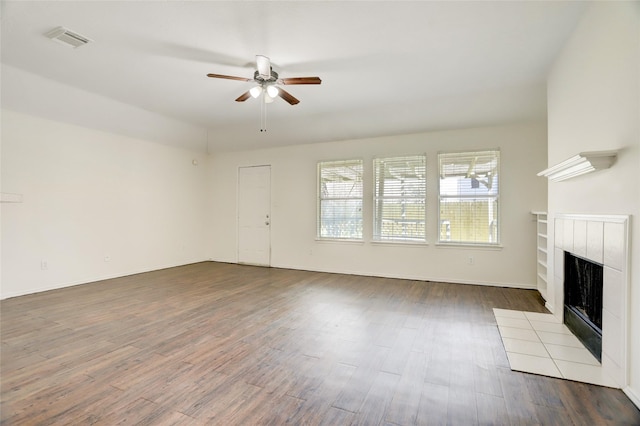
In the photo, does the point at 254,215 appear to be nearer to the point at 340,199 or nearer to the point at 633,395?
the point at 340,199

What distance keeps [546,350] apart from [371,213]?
136 inches

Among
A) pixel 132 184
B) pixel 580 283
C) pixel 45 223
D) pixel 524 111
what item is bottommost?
A: pixel 580 283

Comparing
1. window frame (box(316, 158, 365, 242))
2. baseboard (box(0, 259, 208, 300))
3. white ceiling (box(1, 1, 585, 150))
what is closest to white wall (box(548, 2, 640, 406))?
white ceiling (box(1, 1, 585, 150))

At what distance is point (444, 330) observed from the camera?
10.0 ft

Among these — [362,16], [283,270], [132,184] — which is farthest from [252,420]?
[132,184]

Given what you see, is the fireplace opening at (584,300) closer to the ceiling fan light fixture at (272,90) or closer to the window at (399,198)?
the window at (399,198)

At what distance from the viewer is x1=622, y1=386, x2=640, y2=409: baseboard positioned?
1.84 m

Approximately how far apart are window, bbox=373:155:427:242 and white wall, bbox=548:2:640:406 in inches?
87.5

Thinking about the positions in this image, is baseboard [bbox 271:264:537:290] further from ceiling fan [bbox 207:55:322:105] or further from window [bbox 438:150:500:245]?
ceiling fan [bbox 207:55:322:105]

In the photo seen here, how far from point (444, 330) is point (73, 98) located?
18.6 ft

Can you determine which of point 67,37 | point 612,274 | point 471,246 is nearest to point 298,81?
point 67,37

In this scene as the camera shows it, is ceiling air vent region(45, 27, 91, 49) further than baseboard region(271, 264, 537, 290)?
No

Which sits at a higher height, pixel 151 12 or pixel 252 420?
pixel 151 12

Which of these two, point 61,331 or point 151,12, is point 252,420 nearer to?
point 61,331
